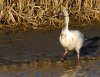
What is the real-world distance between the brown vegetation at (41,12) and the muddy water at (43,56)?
1.28 ft

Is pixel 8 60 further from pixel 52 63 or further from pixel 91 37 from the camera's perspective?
pixel 91 37

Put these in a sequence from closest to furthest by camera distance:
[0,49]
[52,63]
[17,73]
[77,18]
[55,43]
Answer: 1. [17,73]
2. [52,63]
3. [0,49]
4. [55,43]
5. [77,18]

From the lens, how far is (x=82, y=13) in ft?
43.4

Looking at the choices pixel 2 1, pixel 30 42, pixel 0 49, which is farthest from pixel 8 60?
pixel 2 1

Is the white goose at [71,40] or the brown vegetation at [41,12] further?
the brown vegetation at [41,12]

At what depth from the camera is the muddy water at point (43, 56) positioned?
9406mm

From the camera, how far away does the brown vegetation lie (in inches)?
482

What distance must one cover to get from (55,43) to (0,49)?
139 cm

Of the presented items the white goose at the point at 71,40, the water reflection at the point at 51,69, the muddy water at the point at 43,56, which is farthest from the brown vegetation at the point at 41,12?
the water reflection at the point at 51,69

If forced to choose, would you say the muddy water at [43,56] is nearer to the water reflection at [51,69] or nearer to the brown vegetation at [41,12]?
the water reflection at [51,69]

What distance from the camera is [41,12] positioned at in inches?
493

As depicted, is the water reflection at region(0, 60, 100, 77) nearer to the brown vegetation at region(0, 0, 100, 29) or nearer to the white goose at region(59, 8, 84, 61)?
the white goose at region(59, 8, 84, 61)

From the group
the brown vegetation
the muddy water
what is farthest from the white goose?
the brown vegetation

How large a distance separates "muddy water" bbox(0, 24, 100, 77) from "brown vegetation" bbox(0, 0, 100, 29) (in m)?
0.39
